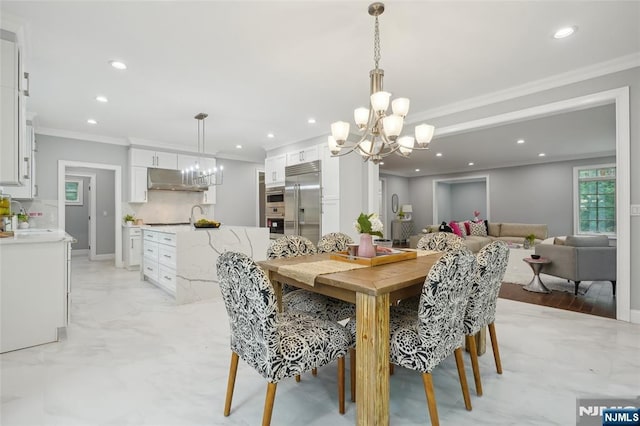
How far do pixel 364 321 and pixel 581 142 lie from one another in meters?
7.33

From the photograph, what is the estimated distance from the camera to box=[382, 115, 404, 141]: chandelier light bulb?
2180mm

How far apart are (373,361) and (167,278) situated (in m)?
3.38

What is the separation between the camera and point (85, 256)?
7637 mm

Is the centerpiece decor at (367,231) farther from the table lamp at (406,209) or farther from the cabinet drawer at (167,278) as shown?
the table lamp at (406,209)

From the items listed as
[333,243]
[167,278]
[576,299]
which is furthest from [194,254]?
[576,299]

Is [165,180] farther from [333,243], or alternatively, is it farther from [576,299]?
[576,299]

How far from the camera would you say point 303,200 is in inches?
223

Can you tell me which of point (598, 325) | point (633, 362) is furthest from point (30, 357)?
point (598, 325)


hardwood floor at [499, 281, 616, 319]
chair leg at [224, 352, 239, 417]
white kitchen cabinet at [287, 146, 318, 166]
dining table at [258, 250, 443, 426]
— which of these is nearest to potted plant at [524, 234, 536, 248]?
hardwood floor at [499, 281, 616, 319]

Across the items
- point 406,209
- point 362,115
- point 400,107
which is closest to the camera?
point 400,107

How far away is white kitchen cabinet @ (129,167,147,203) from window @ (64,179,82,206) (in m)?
3.07

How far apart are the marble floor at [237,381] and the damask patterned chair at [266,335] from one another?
11.0 inches

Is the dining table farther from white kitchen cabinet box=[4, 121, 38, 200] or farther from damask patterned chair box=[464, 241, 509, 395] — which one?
white kitchen cabinet box=[4, 121, 38, 200]

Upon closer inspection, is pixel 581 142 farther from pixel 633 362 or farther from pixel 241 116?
pixel 241 116
